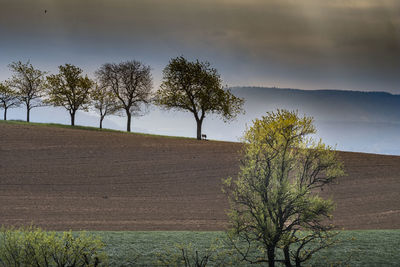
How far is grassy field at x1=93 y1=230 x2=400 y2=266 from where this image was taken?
16.7 meters

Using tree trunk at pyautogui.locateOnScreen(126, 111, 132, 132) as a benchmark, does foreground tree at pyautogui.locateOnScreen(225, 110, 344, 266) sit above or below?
below

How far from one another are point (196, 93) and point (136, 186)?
3233 centimetres

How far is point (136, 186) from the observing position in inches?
1284

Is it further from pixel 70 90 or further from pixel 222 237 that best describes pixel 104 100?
pixel 222 237

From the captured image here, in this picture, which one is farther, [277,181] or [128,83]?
[128,83]

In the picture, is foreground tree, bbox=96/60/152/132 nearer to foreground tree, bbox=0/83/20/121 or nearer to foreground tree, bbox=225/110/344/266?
foreground tree, bbox=0/83/20/121

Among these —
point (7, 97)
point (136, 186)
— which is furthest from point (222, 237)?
point (7, 97)

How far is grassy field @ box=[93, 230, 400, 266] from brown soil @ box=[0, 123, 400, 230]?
269cm

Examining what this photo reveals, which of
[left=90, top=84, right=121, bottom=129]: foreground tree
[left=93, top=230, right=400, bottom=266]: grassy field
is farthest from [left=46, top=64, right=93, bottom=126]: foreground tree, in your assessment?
[left=93, top=230, right=400, bottom=266]: grassy field

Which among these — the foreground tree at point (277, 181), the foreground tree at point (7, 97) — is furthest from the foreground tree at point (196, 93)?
the foreground tree at point (277, 181)

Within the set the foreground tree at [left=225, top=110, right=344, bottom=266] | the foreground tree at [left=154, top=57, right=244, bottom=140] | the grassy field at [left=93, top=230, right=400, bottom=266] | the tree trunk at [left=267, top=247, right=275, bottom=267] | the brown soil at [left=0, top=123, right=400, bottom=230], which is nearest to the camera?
the foreground tree at [left=225, top=110, right=344, bottom=266]

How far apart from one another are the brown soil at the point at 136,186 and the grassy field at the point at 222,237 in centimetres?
269

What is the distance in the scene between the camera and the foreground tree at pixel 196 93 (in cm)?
6250

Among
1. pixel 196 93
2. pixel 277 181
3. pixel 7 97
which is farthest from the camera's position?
pixel 7 97
